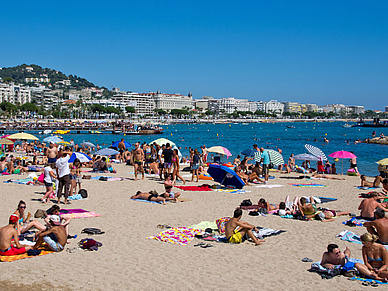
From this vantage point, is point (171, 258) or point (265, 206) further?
point (265, 206)

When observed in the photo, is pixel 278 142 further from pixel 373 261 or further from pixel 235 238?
pixel 373 261

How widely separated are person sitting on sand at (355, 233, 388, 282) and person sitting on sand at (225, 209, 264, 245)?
6.84 ft

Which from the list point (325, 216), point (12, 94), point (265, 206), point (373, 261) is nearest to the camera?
point (373, 261)

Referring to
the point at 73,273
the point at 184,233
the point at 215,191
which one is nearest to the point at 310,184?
the point at 215,191

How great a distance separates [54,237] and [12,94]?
168 meters

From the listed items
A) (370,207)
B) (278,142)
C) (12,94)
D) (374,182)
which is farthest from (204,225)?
(12,94)

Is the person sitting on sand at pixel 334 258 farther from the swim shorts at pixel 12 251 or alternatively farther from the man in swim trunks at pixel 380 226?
the swim shorts at pixel 12 251

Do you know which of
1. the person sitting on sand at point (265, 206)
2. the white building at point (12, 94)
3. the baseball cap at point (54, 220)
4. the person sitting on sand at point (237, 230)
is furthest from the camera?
the white building at point (12, 94)

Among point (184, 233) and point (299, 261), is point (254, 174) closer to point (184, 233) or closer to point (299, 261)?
point (184, 233)

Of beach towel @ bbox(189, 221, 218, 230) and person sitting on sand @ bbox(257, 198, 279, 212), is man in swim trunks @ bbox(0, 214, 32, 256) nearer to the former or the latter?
beach towel @ bbox(189, 221, 218, 230)

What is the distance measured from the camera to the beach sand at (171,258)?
5.59 m

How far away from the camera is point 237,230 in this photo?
7.61 metres

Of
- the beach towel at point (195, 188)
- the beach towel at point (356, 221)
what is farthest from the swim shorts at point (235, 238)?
the beach towel at point (195, 188)

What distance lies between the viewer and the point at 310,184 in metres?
15.2
